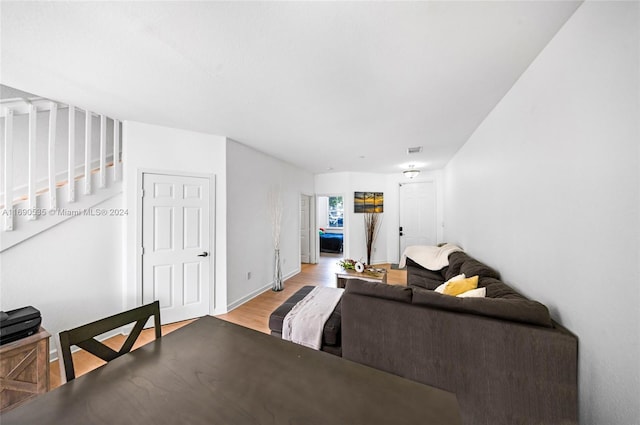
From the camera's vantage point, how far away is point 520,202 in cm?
179

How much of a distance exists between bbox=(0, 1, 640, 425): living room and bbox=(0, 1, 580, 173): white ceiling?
5cm

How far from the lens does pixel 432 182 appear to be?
5516 millimetres

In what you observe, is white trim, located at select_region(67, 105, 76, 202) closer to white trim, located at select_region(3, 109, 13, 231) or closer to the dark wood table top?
white trim, located at select_region(3, 109, 13, 231)

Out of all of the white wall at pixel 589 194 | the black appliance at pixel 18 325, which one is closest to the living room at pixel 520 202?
the white wall at pixel 589 194

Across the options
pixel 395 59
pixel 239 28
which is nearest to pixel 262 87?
pixel 239 28

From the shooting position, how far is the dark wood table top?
0.67m

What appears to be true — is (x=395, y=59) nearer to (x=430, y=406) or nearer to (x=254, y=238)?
(x=430, y=406)

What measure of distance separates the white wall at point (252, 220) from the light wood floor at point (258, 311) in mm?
222

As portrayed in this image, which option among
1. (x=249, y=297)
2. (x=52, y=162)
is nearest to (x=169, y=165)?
(x=52, y=162)

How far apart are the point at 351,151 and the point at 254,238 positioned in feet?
7.25

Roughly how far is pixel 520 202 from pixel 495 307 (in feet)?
3.11

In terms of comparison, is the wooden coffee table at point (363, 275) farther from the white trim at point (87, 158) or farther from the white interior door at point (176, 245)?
the white trim at point (87, 158)

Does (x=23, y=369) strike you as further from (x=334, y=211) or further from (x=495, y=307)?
(x=334, y=211)

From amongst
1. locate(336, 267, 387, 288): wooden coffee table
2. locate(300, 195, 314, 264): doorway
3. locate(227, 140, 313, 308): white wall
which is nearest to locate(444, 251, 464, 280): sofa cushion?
locate(336, 267, 387, 288): wooden coffee table
